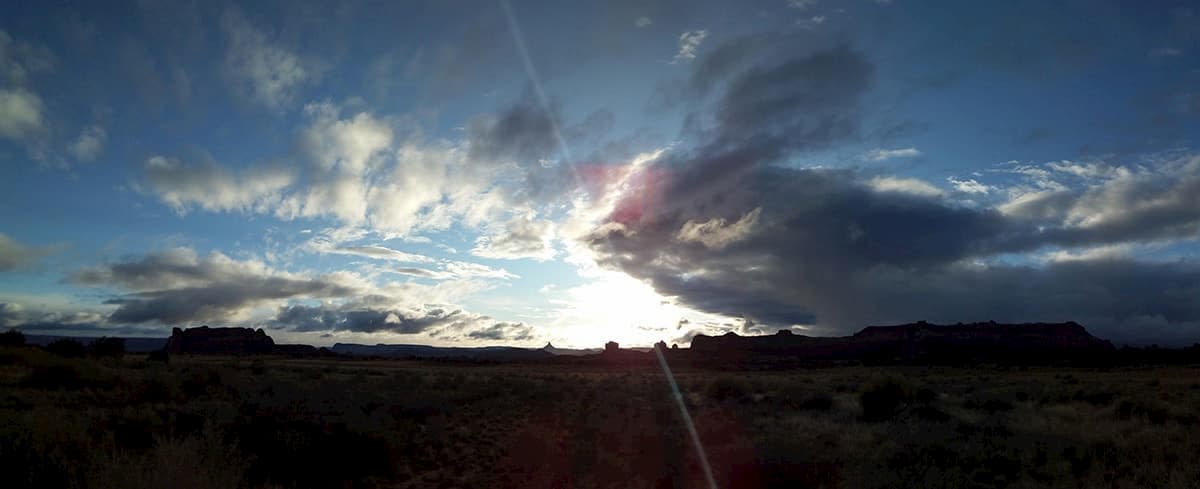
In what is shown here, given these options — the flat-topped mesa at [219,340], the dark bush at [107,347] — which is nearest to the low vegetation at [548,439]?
the dark bush at [107,347]

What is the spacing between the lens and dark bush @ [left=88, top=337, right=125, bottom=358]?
49891 millimetres

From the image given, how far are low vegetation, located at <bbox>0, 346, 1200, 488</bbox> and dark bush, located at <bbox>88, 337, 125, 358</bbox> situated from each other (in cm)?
2848

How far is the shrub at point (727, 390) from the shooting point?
3098 cm

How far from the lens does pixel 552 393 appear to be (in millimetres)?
30266

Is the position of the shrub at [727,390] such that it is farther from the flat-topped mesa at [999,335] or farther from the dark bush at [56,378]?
the flat-topped mesa at [999,335]

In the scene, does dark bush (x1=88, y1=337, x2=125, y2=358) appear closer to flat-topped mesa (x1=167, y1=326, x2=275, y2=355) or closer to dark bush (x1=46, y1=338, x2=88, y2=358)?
dark bush (x1=46, y1=338, x2=88, y2=358)

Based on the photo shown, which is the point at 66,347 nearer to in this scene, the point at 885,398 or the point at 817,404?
the point at 817,404

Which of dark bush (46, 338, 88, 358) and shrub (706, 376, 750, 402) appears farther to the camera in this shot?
dark bush (46, 338, 88, 358)

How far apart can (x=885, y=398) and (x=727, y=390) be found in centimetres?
966

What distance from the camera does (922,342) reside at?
11594cm

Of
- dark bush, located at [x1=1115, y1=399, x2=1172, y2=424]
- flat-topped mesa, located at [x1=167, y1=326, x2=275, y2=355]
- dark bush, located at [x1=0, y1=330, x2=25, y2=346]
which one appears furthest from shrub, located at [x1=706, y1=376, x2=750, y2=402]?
flat-topped mesa, located at [x1=167, y1=326, x2=275, y2=355]

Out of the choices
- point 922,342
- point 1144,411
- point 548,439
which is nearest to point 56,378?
point 548,439

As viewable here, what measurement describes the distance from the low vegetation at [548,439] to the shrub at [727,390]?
4.49 metres

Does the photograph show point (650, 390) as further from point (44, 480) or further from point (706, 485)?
point (44, 480)
